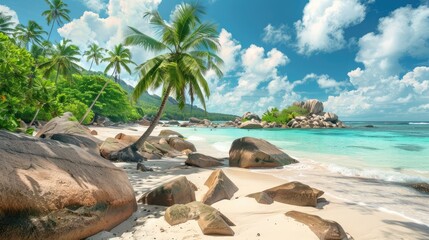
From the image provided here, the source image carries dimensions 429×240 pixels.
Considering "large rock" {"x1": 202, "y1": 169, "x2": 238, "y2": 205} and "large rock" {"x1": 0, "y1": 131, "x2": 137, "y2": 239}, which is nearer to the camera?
"large rock" {"x1": 0, "y1": 131, "x2": 137, "y2": 239}

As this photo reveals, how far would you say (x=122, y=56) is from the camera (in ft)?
125

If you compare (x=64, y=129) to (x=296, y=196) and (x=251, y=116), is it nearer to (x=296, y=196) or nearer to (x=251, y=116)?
(x=296, y=196)

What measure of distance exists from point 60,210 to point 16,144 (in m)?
1.16

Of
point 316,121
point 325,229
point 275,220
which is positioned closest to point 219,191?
point 275,220

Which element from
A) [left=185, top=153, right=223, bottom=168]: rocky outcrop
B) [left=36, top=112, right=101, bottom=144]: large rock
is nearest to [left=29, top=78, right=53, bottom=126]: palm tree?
[left=185, top=153, right=223, bottom=168]: rocky outcrop

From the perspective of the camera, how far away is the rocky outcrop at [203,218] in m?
3.95

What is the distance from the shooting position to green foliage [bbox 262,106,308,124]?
75256 millimetres

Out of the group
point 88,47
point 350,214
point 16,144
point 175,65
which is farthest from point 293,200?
point 88,47

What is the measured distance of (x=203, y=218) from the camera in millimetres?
4176

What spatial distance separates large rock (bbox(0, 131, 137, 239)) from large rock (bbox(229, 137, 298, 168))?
25.6ft

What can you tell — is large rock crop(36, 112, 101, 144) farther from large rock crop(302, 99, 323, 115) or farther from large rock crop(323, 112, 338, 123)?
large rock crop(302, 99, 323, 115)

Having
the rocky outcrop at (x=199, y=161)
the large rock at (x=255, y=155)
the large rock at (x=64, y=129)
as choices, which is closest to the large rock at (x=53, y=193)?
the rocky outcrop at (x=199, y=161)

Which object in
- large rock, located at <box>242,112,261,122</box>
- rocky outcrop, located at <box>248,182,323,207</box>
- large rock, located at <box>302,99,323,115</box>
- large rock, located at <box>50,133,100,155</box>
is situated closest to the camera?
rocky outcrop, located at <box>248,182,323,207</box>

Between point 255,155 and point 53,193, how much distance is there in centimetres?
924
